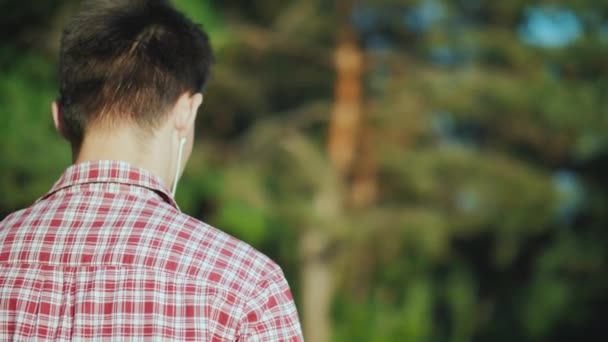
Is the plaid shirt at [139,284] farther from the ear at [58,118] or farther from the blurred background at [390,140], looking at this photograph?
the blurred background at [390,140]

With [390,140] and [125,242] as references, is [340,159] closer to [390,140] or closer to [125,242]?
[390,140]

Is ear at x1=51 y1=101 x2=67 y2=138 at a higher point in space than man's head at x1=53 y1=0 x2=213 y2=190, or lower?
lower

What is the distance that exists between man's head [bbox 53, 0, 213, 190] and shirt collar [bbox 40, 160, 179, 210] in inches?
2.2

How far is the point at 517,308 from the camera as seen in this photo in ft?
46.9

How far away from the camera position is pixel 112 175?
1.25m

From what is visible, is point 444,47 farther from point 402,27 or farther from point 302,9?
point 302,9

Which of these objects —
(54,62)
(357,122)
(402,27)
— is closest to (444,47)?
(402,27)

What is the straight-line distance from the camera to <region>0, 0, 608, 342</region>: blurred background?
10.6 meters

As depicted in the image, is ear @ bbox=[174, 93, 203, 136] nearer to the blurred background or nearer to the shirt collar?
the shirt collar

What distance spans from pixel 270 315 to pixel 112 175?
0.31m

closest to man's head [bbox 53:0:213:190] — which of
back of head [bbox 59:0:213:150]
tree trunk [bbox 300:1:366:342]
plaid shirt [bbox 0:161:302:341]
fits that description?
back of head [bbox 59:0:213:150]

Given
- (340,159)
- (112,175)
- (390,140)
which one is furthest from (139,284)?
(340,159)

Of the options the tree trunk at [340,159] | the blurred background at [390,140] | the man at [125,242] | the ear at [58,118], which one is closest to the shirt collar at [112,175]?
the man at [125,242]

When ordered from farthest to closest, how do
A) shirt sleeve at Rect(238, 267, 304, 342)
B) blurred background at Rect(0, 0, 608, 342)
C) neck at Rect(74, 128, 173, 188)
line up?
1. blurred background at Rect(0, 0, 608, 342)
2. neck at Rect(74, 128, 173, 188)
3. shirt sleeve at Rect(238, 267, 304, 342)
